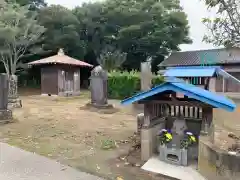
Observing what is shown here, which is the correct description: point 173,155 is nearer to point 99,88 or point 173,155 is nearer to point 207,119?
point 207,119

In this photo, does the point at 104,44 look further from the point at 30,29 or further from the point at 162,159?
the point at 162,159

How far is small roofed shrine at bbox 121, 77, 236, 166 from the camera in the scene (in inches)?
204

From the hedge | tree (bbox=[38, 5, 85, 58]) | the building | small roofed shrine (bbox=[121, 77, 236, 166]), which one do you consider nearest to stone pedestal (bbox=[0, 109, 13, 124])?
small roofed shrine (bbox=[121, 77, 236, 166])

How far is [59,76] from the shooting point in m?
20.9

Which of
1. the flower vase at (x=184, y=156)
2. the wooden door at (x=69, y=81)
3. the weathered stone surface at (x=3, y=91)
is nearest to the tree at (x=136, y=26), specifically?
the wooden door at (x=69, y=81)

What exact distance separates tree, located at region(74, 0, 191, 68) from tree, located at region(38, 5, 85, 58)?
9.88 feet

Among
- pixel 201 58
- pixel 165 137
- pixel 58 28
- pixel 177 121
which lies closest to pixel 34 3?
pixel 58 28

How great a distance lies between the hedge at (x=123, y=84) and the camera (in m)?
18.8

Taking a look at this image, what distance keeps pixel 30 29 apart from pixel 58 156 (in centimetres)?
2146

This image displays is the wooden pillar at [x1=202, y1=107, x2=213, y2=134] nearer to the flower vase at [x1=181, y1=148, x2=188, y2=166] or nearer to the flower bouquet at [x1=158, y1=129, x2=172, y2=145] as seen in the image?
the flower vase at [x1=181, y1=148, x2=188, y2=166]

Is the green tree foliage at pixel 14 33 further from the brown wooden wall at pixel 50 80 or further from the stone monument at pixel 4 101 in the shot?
the stone monument at pixel 4 101

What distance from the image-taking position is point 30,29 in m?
24.7

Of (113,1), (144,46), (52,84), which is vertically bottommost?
(52,84)

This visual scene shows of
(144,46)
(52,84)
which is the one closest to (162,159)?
(52,84)
